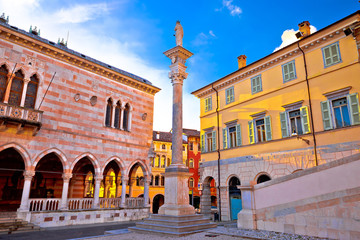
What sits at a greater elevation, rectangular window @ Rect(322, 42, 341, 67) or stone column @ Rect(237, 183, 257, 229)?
rectangular window @ Rect(322, 42, 341, 67)

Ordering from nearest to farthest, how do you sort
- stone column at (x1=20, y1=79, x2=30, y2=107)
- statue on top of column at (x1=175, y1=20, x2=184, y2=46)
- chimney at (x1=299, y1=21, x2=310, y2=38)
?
statue on top of column at (x1=175, y1=20, x2=184, y2=46) → stone column at (x1=20, y1=79, x2=30, y2=107) → chimney at (x1=299, y1=21, x2=310, y2=38)

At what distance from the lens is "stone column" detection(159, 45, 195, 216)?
35.4 ft

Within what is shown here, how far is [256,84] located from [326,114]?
20.1 ft

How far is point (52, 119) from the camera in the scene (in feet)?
55.2

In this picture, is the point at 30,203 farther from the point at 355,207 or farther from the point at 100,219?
the point at 355,207

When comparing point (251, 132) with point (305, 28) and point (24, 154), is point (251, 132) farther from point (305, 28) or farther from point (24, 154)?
point (24, 154)

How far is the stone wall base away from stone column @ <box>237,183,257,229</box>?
11.1 meters

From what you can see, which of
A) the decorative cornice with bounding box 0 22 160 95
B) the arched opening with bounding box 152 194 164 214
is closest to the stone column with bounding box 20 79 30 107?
the decorative cornice with bounding box 0 22 160 95

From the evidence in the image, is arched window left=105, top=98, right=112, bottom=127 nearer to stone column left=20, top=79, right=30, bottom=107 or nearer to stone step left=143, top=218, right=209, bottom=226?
stone column left=20, top=79, right=30, bottom=107

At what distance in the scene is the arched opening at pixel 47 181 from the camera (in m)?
19.6

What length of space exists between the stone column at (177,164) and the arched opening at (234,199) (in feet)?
32.5

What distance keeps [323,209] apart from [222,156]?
13158 millimetres

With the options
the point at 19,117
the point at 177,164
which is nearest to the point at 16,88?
the point at 19,117

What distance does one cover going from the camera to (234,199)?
2019 centimetres
